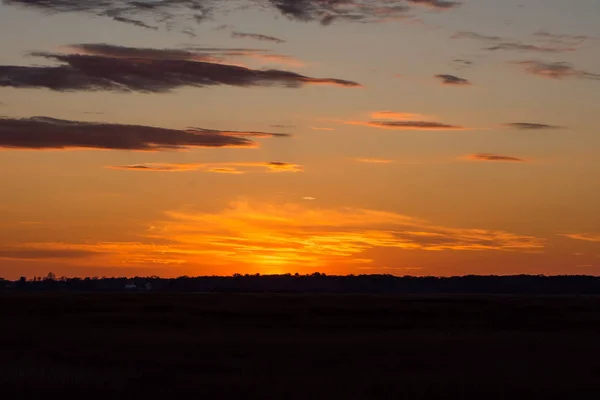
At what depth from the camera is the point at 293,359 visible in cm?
3891

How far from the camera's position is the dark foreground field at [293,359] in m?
29.1

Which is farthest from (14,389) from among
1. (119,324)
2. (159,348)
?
(119,324)

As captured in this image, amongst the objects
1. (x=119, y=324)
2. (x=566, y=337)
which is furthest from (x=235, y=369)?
(x=119, y=324)

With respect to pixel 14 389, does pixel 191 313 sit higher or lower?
higher

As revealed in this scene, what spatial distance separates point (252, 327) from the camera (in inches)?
2539

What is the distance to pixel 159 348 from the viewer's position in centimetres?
4441

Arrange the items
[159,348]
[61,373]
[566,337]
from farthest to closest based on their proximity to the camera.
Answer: [566,337], [159,348], [61,373]

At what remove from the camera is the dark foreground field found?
95.4 ft

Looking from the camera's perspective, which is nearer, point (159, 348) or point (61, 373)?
point (61, 373)

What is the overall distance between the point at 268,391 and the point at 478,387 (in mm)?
6865

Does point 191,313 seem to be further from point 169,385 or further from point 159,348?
point 169,385

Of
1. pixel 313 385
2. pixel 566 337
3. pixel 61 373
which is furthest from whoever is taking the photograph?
pixel 566 337

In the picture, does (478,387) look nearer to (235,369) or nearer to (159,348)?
(235,369)

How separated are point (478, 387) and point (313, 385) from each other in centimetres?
526
